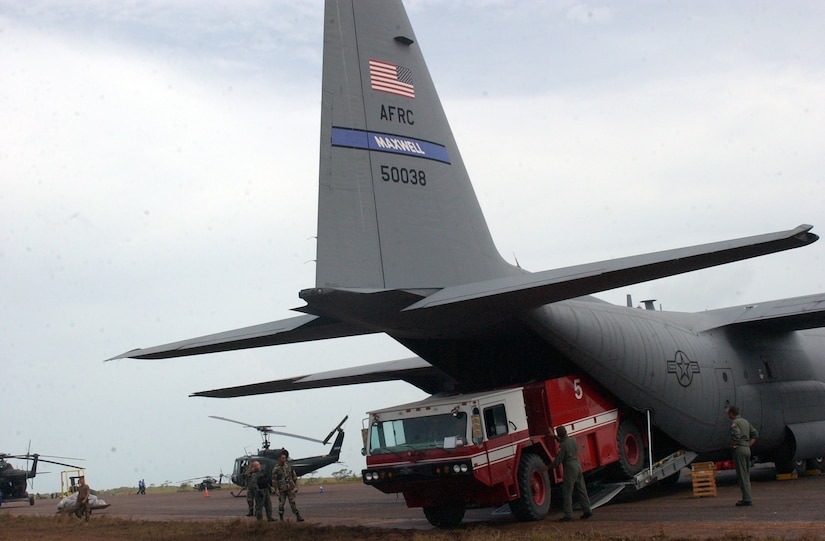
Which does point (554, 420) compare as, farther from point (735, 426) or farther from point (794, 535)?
point (794, 535)

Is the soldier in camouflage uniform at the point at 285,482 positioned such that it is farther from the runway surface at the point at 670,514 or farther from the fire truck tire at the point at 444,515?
the fire truck tire at the point at 444,515

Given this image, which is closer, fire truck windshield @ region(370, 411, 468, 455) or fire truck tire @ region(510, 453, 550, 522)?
fire truck windshield @ region(370, 411, 468, 455)

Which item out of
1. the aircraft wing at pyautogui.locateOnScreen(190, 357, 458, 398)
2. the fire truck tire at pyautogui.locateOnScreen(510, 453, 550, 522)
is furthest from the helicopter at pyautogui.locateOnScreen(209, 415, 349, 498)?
the fire truck tire at pyautogui.locateOnScreen(510, 453, 550, 522)

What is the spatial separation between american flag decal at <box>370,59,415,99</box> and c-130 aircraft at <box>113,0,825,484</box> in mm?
28

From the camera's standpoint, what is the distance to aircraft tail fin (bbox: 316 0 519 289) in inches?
476

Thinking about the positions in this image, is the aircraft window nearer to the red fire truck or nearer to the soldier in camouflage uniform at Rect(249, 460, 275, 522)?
the red fire truck

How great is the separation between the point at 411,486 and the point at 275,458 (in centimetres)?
1886

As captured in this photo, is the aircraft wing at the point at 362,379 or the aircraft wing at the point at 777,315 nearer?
the aircraft wing at the point at 777,315

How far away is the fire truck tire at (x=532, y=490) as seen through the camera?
13.1 meters

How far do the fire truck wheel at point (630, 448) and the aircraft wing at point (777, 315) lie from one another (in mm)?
3748

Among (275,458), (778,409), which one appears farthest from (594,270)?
(275,458)

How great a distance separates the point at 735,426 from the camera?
14.2 m

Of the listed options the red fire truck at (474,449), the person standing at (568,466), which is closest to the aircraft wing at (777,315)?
the red fire truck at (474,449)

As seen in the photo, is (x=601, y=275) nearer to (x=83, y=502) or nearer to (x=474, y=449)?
(x=474, y=449)
